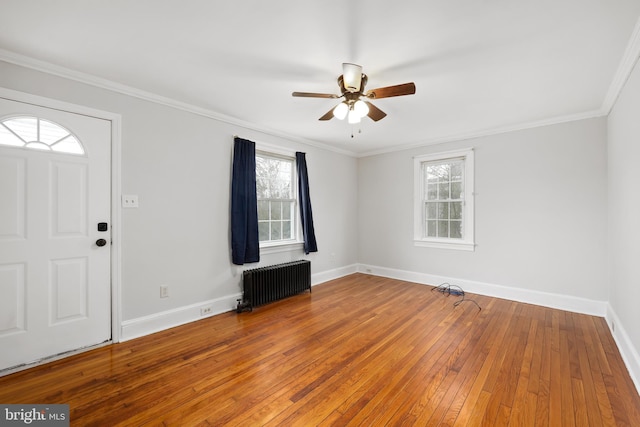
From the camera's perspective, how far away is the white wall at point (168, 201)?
2725mm

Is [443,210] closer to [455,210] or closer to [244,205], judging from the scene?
[455,210]

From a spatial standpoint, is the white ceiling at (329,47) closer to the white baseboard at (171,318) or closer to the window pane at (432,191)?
the window pane at (432,191)

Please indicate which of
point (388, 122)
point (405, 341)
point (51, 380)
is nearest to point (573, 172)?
point (388, 122)

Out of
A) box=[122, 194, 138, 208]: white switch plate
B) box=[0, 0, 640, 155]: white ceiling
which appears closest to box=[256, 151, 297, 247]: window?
box=[0, 0, 640, 155]: white ceiling

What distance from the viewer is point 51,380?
82.4 inches

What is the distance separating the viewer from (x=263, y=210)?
13.7 ft

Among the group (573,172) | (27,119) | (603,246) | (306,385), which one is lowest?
(306,385)

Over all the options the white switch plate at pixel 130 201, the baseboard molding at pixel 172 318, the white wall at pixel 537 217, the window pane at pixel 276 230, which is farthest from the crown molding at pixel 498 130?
the white switch plate at pixel 130 201

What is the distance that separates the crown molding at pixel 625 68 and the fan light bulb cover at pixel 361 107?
71.4 inches

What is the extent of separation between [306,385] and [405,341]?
118 cm

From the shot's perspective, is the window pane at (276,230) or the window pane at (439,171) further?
the window pane at (439,171)

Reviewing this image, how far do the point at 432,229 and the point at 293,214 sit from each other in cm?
247

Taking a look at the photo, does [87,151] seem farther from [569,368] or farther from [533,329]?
[533,329]

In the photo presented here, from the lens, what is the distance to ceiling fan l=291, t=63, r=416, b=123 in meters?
2.16
